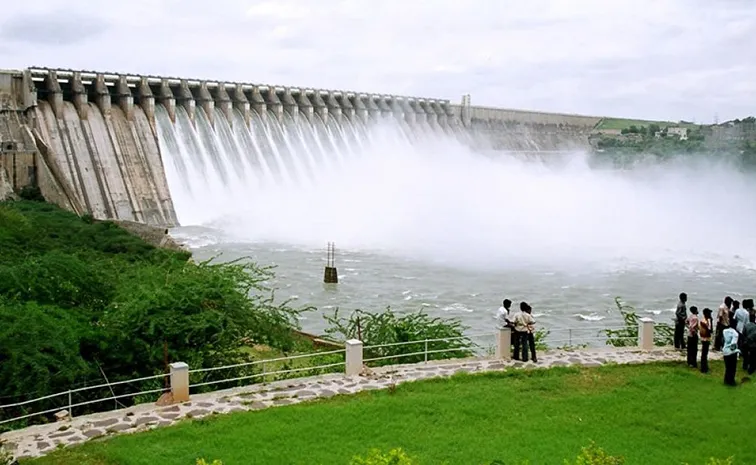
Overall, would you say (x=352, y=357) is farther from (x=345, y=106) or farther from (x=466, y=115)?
(x=466, y=115)

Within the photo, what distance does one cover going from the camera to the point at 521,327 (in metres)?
13.4

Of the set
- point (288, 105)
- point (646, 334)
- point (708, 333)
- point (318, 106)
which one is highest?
point (318, 106)

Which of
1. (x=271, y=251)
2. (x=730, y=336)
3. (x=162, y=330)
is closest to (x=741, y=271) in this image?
(x=271, y=251)

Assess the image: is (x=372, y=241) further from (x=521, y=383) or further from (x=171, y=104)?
(x=521, y=383)

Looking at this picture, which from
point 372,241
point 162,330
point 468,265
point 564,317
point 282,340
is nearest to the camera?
point 162,330

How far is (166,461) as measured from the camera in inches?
354

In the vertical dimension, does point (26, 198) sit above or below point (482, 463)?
above

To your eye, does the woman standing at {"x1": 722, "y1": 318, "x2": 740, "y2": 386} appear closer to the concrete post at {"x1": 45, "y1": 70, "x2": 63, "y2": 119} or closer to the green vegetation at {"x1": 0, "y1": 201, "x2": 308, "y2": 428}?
the green vegetation at {"x1": 0, "y1": 201, "x2": 308, "y2": 428}

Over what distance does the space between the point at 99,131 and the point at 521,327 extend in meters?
28.8

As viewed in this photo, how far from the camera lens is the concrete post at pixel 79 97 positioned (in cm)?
3641

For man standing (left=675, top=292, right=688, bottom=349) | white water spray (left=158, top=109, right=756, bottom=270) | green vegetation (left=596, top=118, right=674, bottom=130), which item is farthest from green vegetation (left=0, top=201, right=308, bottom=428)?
green vegetation (left=596, top=118, right=674, bottom=130)

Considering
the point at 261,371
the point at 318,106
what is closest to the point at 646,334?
the point at 261,371

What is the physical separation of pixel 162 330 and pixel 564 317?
43.9 ft

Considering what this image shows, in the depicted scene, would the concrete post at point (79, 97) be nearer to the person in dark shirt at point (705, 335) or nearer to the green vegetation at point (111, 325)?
the green vegetation at point (111, 325)
